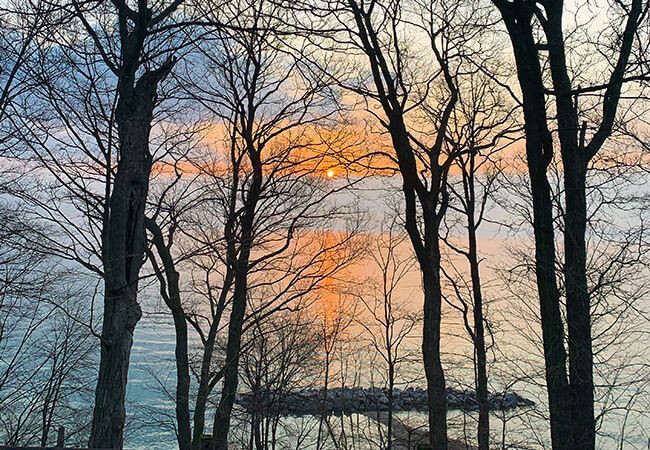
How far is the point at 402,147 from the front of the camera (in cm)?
801

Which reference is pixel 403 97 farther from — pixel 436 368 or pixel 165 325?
pixel 165 325

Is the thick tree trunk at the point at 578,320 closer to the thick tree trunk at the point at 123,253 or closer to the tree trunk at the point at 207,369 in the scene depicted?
the thick tree trunk at the point at 123,253

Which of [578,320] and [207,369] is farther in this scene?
[207,369]

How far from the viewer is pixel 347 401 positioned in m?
15.3

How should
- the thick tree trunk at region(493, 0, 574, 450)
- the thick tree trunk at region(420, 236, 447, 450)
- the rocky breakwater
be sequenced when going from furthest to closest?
the rocky breakwater < the thick tree trunk at region(420, 236, 447, 450) < the thick tree trunk at region(493, 0, 574, 450)

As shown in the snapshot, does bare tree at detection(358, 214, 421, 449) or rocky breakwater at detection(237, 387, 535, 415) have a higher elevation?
bare tree at detection(358, 214, 421, 449)

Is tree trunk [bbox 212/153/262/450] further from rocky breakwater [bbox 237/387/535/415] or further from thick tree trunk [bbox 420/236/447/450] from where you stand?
thick tree trunk [bbox 420/236/447/450]

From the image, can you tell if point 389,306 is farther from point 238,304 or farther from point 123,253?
point 123,253

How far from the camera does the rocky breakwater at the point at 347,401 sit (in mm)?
12805

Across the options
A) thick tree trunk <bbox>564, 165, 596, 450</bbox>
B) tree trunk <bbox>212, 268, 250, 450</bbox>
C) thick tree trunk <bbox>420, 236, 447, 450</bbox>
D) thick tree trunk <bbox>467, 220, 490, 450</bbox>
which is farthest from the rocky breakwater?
thick tree trunk <bbox>564, 165, 596, 450</bbox>

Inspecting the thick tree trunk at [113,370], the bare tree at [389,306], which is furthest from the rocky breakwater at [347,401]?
the thick tree trunk at [113,370]

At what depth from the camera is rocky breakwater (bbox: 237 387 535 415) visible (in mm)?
12805

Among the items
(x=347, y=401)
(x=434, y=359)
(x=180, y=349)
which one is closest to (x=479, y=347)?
(x=347, y=401)

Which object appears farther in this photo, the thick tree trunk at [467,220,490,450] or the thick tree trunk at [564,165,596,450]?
the thick tree trunk at [467,220,490,450]
